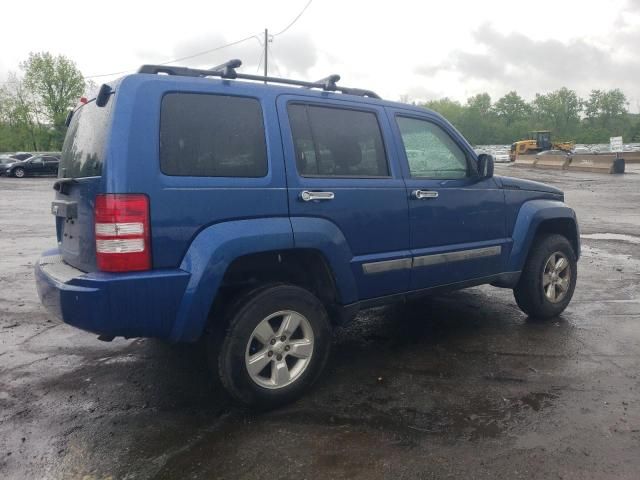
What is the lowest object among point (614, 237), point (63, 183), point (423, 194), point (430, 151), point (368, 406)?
point (368, 406)

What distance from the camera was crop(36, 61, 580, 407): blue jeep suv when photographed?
301 centimetres

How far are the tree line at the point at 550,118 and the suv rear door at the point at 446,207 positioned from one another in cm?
10869

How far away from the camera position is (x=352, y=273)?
3779 mm

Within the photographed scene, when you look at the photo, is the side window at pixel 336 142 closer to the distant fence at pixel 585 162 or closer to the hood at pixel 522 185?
the hood at pixel 522 185

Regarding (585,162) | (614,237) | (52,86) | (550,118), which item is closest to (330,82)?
(614,237)

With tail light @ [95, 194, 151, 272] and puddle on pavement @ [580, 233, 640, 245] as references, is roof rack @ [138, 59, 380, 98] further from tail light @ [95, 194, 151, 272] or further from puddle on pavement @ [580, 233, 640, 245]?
puddle on pavement @ [580, 233, 640, 245]

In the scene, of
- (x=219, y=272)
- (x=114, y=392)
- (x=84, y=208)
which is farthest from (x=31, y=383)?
(x=219, y=272)

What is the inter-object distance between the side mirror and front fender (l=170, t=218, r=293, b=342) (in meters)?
2.22

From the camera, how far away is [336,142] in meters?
3.87

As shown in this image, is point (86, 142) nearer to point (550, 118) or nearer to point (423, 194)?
point (423, 194)

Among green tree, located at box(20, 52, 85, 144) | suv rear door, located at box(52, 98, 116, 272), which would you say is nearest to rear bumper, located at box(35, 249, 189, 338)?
suv rear door, located at box(52, 98, 116, 272)

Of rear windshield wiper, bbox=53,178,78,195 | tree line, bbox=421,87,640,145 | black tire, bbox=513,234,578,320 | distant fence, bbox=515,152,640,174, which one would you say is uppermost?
tree line, bbox=421,87,640,145

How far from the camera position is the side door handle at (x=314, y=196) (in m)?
3.50

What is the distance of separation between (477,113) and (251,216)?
13070cm
